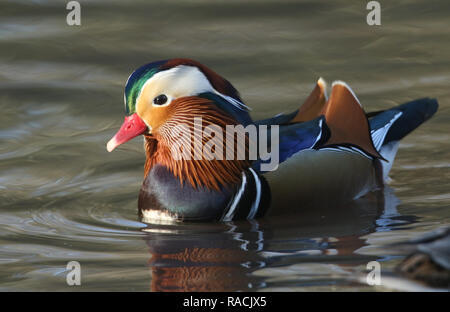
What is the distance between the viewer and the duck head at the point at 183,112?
6.32 m

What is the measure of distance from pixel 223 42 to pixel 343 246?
523 cm

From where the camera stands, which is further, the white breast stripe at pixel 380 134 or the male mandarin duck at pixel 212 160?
the white breast stripe at pixel 380 134

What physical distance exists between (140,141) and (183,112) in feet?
6.19

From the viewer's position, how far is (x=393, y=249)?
530cm

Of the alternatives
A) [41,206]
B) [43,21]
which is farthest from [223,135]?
[43,21]

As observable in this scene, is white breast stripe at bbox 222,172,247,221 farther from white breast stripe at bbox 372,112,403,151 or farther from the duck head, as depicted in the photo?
white breast stripe at bbox 372,112,403,151

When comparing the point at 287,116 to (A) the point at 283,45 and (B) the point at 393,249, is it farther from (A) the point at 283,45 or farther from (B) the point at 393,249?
(A) the point at 283,45

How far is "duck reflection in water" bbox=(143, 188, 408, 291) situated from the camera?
5188 millimetres

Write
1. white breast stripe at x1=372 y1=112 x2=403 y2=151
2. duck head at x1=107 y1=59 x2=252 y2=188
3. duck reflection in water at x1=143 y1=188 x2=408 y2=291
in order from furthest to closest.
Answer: white breast stripe at x1=372 y1=112 x2=403 y2=151 < duck head at x1=107 y1=59 x2=252 y2=188 < duck reflection in water at x1=143 y1=188 x2=408 y2=291

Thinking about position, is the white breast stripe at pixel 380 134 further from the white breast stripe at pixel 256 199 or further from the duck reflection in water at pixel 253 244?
the white breast stripe at pixel 256 199

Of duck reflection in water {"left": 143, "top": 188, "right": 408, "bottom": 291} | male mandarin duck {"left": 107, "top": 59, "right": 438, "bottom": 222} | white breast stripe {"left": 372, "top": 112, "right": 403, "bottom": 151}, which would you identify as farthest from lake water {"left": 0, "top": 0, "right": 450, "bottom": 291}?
white breast stripe {"left": 372, "top": 112, "right": 403, "bottom": 151}

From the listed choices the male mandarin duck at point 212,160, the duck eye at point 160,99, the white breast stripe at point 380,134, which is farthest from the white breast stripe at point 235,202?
the white breast stripe at point 380,134

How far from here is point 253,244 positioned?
589 cm

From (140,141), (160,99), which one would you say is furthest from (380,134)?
(140,141)
